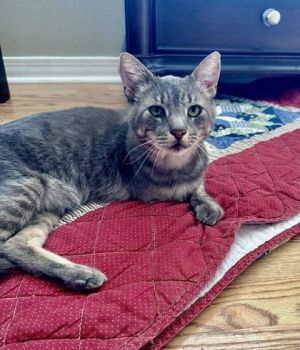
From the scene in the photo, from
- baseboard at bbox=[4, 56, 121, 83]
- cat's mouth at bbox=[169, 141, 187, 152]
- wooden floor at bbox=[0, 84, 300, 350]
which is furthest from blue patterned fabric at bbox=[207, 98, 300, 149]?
baseboard at bbox=[4, 56, 121, 83]

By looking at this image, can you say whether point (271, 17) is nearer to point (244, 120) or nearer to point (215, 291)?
point (244, 120)

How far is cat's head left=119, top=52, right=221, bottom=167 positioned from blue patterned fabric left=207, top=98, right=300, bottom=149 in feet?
1.29

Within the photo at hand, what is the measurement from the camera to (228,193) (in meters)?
1.16

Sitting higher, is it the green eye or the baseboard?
the green eye

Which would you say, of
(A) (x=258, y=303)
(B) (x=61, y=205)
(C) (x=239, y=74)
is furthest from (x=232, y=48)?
(A) (x=258, y=303)

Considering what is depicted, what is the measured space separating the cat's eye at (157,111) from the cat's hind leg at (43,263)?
0.45m

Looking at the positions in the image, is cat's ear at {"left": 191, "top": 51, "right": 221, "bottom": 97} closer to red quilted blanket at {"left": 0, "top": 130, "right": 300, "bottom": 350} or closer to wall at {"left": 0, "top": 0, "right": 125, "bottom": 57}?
red quilted blanket at {"left": 0, "top": 130, "right": 300, "bottom": 350}

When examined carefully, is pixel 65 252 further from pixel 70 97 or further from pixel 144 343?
pixel 70 97

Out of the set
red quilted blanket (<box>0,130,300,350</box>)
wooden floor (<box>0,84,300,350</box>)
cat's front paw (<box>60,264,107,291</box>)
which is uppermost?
cat's front paw (<box>60,264,107,291</box>)

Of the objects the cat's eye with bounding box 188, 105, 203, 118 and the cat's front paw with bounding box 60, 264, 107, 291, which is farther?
the cat's eye with bounding box 188, 105, 203, 118

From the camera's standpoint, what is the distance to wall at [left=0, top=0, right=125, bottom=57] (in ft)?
6.94

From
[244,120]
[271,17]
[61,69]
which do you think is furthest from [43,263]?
[61,69]

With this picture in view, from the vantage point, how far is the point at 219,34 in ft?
5.51

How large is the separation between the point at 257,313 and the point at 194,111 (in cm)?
55
